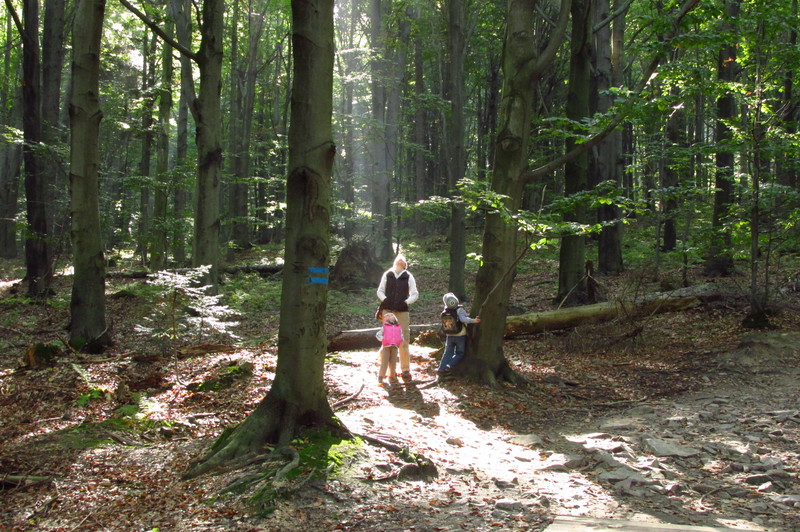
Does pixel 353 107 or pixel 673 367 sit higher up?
pixel 353 107

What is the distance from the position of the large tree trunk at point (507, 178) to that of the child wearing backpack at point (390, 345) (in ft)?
3.52

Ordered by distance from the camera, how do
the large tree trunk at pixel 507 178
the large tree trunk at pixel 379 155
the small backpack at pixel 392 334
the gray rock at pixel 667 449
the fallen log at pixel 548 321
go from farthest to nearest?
the large tree trunk at pixel 379 155
the fallen log at pixel 548 321
the small backpack at pixel 392 334
the large tree trunk at pixel 507 178
the gray rock at pixel 667 449

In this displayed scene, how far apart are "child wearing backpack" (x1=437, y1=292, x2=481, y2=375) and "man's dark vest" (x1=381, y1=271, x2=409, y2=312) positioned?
28.1 inches

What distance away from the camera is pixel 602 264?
1744 centimetres

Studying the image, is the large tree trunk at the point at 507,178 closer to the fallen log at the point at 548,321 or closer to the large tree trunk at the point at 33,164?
the fallen log at the point at 548,321

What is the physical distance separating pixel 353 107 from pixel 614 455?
3697 centimetres

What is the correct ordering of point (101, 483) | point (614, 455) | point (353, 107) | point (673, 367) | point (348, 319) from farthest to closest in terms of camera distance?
point (353, 107) < point (348, 319) < point (673, 367) < point (614, 455) < point (101, 483)

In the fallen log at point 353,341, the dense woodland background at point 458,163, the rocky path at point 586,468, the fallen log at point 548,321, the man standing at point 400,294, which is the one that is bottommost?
the rocky path at point 586,468

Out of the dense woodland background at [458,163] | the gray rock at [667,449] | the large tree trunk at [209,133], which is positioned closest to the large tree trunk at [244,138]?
the dense woodland background at [458,163]

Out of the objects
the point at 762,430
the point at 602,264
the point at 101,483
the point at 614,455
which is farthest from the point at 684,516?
the point at 602,264

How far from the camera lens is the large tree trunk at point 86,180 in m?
9.04

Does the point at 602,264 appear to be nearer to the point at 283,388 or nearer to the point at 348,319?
the point at 348,319

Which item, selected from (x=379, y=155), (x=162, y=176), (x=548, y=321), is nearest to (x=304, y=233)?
(x=548, y=321)

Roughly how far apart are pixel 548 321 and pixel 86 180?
8.76 m
